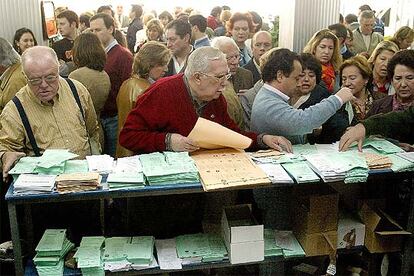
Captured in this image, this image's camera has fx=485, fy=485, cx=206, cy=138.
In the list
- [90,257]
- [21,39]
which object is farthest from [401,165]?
[21,39]

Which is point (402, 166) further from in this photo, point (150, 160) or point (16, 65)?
point (16, 65)

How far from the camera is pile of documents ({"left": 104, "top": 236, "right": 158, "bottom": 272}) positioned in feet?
8.22

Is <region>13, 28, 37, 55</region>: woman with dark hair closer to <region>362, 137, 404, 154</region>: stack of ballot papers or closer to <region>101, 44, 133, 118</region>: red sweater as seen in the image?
<region>101, 44, 133, 118</region>: red sweater

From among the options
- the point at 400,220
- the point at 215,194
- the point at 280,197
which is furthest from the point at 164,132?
the point at 400,220

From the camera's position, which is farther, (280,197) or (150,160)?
(280,197)

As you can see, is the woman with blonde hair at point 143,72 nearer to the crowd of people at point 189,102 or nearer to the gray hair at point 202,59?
the crowd of people at point 189,102

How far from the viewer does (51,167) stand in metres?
2.42

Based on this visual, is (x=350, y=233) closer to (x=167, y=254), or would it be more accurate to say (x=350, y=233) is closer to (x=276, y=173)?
(x=276, y=173)

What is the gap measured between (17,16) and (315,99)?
10.00ft

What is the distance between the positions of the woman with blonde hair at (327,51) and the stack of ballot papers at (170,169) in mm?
2319

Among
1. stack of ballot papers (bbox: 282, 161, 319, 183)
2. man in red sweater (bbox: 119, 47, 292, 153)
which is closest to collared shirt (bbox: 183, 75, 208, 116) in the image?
man in red sweater (bbox: 119, 47, 292, 153)

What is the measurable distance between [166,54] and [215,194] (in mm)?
1359

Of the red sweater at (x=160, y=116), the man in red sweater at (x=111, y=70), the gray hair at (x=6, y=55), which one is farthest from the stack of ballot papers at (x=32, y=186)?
the man in red sweater at (x=111, y=70)

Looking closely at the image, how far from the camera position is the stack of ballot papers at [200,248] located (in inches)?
104
